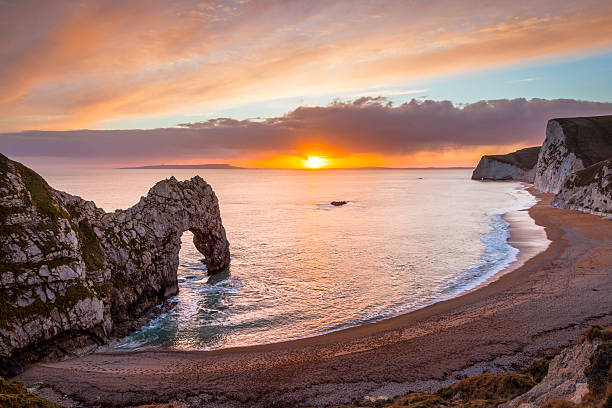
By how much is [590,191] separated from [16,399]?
3072 inches

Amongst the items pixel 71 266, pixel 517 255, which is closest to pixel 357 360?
pixel 71 266

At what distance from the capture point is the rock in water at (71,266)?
17.3 meters

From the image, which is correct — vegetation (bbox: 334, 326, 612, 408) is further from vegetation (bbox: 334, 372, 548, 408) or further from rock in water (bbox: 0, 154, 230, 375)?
rock in water (bbox: 0, 154, 230, 375)

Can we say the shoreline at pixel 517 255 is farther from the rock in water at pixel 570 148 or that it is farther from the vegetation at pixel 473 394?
the rock in water at pixel 570 148

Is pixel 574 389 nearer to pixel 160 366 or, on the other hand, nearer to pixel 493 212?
pixel 160 366

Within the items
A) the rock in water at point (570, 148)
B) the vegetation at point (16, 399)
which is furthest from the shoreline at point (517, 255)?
the rock in water at point (570, 148)

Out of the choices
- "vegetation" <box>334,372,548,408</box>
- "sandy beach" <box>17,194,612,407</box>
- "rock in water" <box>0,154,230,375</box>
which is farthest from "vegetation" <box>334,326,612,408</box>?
"rock in water" <box>0,154,230,375</box>

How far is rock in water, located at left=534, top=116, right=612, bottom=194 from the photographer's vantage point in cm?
9081

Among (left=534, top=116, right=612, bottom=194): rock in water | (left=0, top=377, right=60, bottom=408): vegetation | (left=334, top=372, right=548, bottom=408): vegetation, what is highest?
(left=534, top=116, right=612, bottom=194): rock in water

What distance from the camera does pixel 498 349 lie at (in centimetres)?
1688

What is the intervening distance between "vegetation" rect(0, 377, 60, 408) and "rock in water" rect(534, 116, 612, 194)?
10557cm

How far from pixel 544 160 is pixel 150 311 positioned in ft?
414

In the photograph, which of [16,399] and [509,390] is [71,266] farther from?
[509,390]

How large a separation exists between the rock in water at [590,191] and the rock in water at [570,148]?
21.2 m
